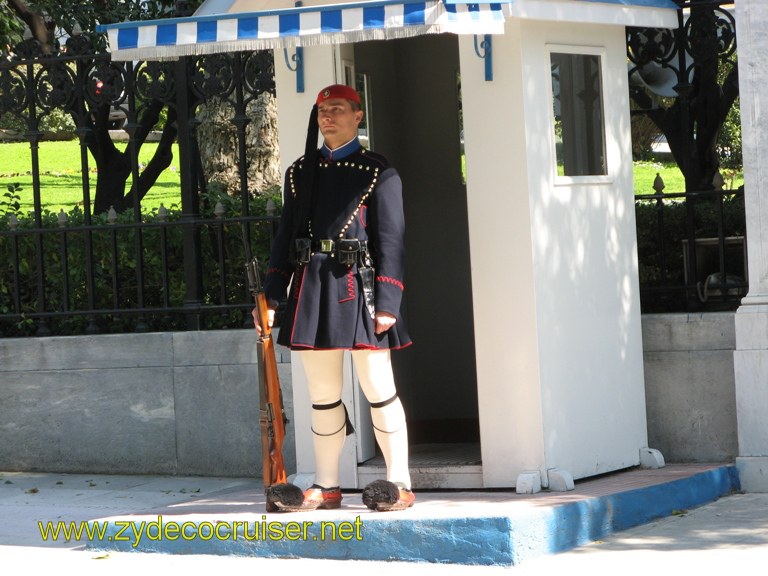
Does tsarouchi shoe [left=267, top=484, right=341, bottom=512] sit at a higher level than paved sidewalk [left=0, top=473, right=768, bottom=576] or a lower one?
higher

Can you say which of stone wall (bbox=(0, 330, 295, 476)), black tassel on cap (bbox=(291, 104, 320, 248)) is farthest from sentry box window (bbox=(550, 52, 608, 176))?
stone wall (bbox=(0, 330, 295, 476))

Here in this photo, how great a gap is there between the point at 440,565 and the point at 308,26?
236 centimetres

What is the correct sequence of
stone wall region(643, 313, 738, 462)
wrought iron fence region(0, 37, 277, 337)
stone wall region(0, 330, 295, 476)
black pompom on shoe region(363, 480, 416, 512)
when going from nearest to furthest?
black pompom on shoe region(363, 480, 416, 512) → stone wall region(643, 313, 738, 462) → stone wall region(0, 330, 295, 476) → wrought iron fence region(0, 37, 277, 337)

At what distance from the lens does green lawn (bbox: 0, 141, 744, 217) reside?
2134cm

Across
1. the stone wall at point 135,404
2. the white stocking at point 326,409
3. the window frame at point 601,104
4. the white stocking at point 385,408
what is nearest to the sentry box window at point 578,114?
the window frame at point 601,104

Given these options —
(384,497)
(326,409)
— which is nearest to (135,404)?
(326,409)

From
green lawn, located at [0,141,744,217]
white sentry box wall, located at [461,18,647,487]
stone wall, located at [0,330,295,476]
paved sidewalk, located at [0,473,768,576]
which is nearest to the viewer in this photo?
paved sidewalk, located at [0,473,768,576]

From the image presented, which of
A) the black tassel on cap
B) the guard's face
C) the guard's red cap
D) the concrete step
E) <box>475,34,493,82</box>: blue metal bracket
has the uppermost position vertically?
<box>475,34,493,82</box>: blue metal bracket

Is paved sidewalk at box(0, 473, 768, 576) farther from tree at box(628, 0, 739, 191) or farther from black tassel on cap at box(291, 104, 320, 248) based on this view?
Result: tree at box(628, 0, 739, 191)

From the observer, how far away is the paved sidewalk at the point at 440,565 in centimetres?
563

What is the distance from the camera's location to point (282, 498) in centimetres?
614

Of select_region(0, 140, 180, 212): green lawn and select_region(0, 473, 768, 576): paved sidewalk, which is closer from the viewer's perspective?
select_region(0, 473, 768, 576): paved sidewalk

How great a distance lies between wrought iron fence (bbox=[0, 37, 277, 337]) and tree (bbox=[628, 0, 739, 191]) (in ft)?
7.40

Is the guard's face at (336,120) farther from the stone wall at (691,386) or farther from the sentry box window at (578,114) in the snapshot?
the stone wall at (691,386)
